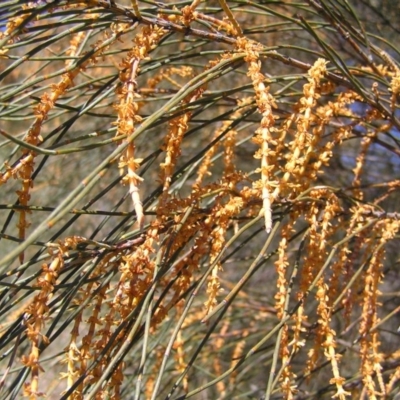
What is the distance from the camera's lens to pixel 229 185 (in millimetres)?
653

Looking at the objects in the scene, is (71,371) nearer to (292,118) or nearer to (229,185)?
(229,185)

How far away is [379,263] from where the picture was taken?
29.8 inches

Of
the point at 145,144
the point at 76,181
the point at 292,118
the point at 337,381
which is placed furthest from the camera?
the point at 76,181

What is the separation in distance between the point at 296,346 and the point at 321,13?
42 centimetres

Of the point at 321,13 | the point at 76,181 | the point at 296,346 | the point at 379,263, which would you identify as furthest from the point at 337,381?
the point at 76,181

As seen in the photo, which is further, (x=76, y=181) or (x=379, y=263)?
(x=76, y=181)

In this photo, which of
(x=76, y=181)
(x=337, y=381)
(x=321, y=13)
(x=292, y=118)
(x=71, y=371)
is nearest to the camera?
(x=71, y=371)

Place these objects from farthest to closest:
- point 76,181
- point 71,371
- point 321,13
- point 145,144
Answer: point 76,181 → point 145,144 → point 321,13 → point 71,371

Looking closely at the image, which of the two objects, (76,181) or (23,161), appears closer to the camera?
(23,161)

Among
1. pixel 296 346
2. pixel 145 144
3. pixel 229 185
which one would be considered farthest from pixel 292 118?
pixel 145 144

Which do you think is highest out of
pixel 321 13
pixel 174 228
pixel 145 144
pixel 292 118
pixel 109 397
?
pixel 145 144

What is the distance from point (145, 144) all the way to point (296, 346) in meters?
0.95

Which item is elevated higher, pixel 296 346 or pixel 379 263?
pixel 379 263

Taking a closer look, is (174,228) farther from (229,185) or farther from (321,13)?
(321,13)
